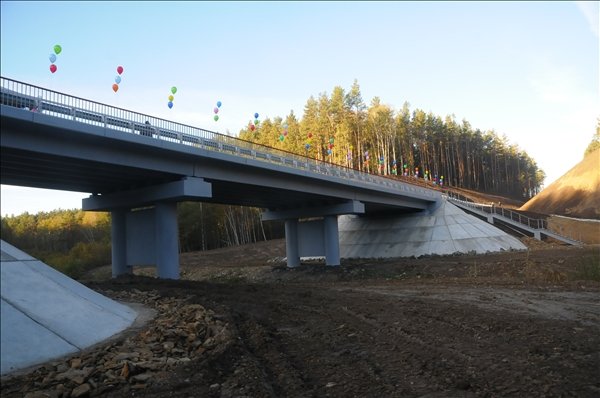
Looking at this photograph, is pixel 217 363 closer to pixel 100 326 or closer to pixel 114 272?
pixel 100 326

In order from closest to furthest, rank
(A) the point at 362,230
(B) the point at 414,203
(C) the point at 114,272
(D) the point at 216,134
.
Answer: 1. (D) the point at 216,134
2. (C) the point at 114,272
3. (B) the point at 414,203
4. (A) the point at 362,230

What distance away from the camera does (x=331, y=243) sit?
3909 cm

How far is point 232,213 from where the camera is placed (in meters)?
73.3

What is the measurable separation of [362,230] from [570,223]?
2437cm

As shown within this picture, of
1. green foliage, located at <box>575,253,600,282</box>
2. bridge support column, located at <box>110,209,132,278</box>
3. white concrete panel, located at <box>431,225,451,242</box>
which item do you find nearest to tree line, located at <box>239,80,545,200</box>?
white concrete panel, located at <box>431,225,451,242</box>

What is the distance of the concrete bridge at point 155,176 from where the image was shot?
63.4 ft

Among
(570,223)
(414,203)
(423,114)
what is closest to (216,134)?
(414,203)

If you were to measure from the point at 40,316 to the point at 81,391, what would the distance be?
170 centimetres

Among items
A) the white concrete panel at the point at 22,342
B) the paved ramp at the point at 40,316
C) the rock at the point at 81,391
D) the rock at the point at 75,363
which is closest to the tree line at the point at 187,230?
the paved ramp at the point at 40,316

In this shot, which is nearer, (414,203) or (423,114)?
(414,203)

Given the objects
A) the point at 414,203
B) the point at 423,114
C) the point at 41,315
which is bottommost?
the point at 41,315

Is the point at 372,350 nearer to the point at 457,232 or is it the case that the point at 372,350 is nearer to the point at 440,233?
the point at 457,232

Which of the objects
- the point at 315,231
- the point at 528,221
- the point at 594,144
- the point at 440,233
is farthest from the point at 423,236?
the point at 594,144

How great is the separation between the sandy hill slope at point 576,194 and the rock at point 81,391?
65054 mm
